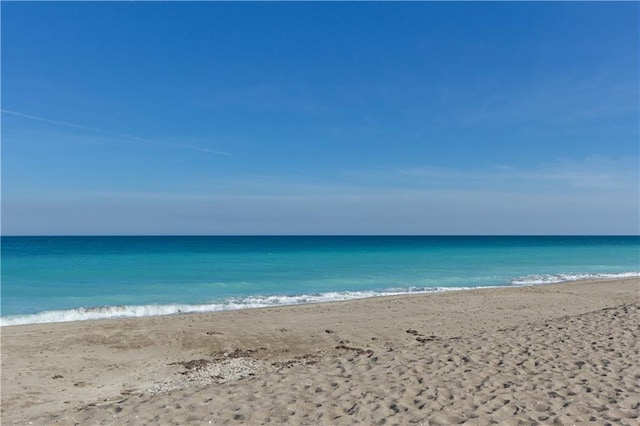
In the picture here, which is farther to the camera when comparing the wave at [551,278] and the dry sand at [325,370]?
the wave at [551,278]

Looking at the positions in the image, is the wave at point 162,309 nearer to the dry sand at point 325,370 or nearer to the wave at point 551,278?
the dry sand at point 325,370

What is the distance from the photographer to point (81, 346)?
1066 cm

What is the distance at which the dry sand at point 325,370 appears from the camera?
543cm

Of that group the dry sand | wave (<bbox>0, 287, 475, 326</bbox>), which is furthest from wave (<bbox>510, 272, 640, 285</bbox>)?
the dry sand

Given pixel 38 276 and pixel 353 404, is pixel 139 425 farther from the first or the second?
pixel 38 276

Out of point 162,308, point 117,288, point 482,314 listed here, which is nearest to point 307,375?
point 482,314

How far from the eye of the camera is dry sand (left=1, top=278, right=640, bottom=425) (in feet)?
17.8

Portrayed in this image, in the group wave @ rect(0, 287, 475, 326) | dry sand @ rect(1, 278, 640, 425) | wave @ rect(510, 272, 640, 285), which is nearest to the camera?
dry sand @ rect(1, 278, 640, 425)

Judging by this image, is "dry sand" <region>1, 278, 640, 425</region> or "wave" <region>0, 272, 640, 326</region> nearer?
"dry sand" <region>1, 278, 640, 425</region>

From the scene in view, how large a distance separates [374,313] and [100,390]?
29.5 feet

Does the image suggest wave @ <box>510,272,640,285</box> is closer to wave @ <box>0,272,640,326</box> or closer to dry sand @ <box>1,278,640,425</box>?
wave @ <box>0,272,640,326</box>

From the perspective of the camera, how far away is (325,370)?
716 centimetres

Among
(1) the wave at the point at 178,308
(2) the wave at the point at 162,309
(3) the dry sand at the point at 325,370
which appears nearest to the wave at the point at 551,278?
(1) the wave at the point at 178,308

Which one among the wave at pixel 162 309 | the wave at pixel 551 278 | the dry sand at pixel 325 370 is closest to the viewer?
the dry sand at pixel 325 370
